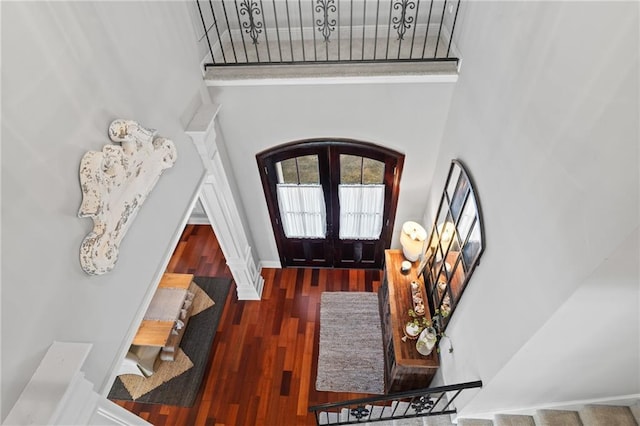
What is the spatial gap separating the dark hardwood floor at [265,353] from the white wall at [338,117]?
2.00 meters

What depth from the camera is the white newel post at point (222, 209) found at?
341 centimetres

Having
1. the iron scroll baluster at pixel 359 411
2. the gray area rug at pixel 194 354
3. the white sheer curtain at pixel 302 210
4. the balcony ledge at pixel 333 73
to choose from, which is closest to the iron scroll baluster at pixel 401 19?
the balcony ledge at pixel 333 73

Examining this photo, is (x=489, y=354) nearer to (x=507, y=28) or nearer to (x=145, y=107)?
(x=507, y=28)

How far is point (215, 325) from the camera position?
17.0 ft

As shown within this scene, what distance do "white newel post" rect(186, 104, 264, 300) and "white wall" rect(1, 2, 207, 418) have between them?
1.93 feet

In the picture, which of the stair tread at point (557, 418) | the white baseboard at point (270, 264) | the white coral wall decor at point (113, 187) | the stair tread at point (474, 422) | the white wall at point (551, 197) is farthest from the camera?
the white baseboard at point (270, 264)

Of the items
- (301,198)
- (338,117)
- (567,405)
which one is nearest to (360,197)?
(301,198)

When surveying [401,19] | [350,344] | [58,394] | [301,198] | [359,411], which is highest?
[401,19]

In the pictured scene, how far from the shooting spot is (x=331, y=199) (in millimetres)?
4762

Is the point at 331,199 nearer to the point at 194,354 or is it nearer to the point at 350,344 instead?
the point at 350,344

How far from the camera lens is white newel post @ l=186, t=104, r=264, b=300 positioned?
11.2ft

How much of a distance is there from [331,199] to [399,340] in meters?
1.92

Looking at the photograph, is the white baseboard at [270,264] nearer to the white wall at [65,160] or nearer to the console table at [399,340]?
the console table at [399,340]

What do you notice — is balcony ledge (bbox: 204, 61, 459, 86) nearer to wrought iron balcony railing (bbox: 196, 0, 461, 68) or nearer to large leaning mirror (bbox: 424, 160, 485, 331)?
wrought iron balcony railing (bbox: 196, 0, 461, 68)
